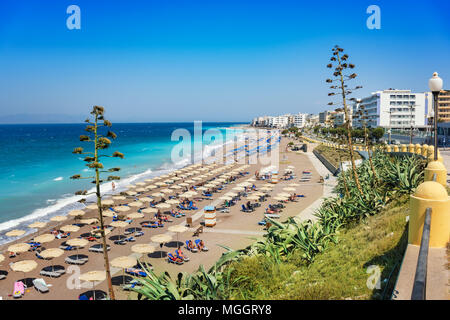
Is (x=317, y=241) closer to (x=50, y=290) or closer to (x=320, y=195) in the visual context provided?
(x=50, y=290)

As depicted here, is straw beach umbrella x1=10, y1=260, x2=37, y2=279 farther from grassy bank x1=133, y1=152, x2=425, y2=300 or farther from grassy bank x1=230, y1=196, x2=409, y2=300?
grassy bank x1=230, y1=196, x2=409, y2=300

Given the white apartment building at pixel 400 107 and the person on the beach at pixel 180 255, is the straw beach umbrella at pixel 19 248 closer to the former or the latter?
the person on the beach at pixel 180 255

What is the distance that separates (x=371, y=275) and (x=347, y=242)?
2.71 m

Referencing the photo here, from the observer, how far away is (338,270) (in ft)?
21.4

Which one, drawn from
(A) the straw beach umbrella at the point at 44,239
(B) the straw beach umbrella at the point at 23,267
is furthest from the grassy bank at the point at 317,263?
(A) the straw beach umbrella at the point at 44,239

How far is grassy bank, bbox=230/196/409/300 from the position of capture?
545 centimetres

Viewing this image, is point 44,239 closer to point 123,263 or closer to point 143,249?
point 143,249

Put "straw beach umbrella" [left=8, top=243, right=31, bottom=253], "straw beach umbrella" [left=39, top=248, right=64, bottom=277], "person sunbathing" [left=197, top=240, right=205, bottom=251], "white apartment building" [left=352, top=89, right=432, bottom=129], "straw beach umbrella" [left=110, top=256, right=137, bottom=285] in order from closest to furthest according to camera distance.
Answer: "straw beach umbrella" [left=110, top=256, right=137, bottom=285] → "straw beach umbrella" [left=39, top=248, right=64, bottom=277] → "straw beach umbrella" [left=8, top=243, right=31, bottom=253] → "person sunbathing" [left=197, top=240, right=205, bottom=251] → "white apartment building" [left=352, top=89, right=432, bottom=129]

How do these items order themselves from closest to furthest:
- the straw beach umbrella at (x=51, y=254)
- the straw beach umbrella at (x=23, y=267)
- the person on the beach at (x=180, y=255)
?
1. the straw beach umbrella at (x=23, y=267)
2. the straw beach umbrella at (x=51, y=254)
3. the person on the beach at (x=180, y=255)

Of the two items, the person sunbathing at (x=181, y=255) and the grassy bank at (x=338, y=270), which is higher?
the grassy bank at (x=338, y=270)

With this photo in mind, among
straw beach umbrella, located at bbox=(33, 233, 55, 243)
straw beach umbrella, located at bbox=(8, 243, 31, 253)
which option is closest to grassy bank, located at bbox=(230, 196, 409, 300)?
straw beach umbrella, located at bbox=(8, 243, 31, 253)

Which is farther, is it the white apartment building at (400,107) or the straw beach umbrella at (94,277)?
the white apartment building at (400,107)

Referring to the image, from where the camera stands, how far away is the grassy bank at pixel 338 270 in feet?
17.9

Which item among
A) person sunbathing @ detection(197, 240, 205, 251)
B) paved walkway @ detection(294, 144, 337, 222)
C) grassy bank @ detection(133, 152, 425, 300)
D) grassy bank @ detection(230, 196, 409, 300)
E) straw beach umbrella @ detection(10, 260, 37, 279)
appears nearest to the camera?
grassy bank @ detection(230, 196, 409, 300)
